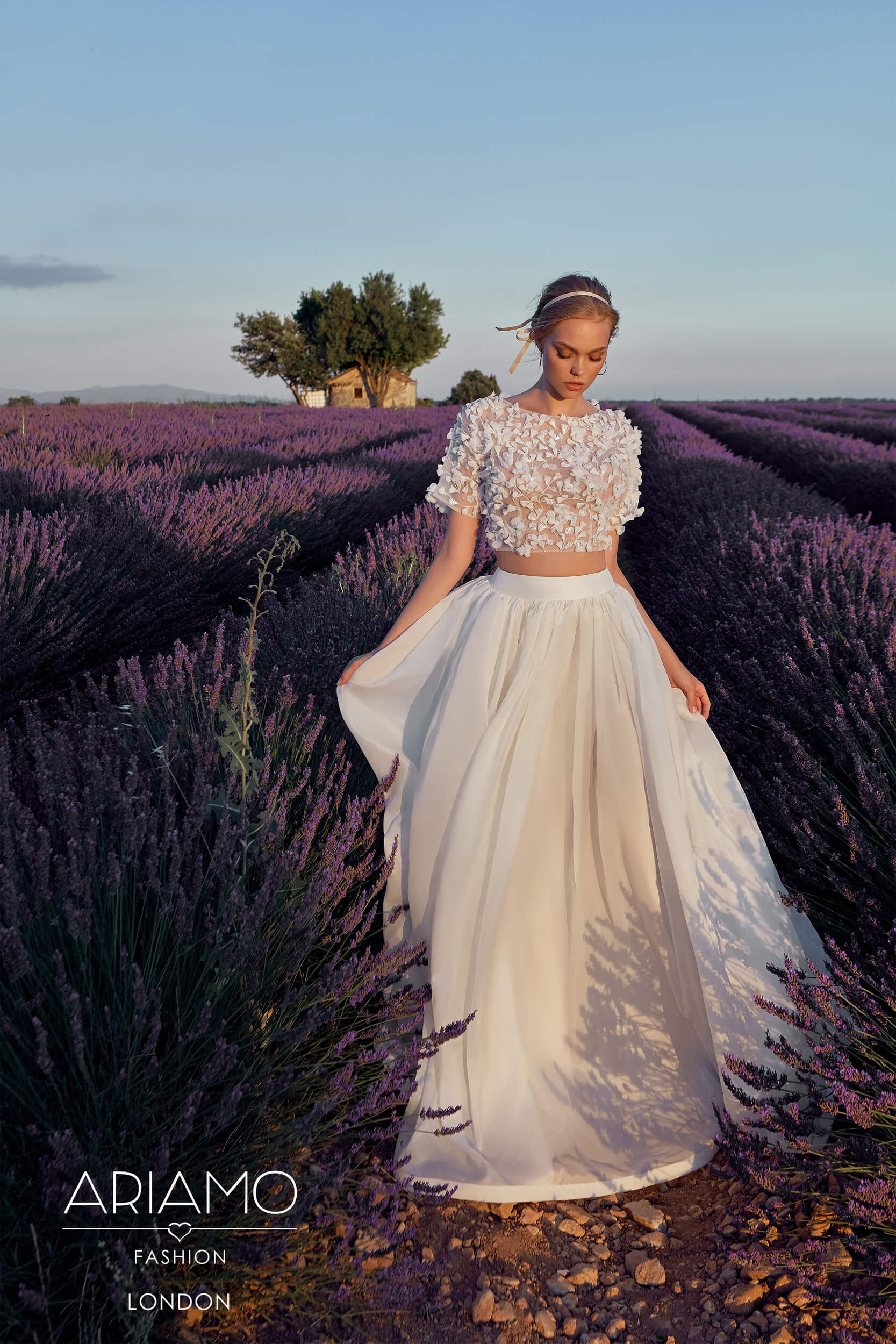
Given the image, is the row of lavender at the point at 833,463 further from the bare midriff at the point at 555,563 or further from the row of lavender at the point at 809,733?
the bare midriff at the point at 555,563

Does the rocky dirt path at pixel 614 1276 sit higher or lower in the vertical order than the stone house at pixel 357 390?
lower

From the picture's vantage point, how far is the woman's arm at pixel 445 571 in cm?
225

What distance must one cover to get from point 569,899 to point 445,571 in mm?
905

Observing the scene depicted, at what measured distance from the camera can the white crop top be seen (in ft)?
7.08

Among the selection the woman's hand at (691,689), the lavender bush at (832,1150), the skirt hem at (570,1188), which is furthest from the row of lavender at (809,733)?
the woman's hand at (691,689)

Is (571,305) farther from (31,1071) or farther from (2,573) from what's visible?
(2,573)

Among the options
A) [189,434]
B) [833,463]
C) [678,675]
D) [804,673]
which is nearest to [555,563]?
[678,675]

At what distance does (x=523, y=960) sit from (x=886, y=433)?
21.4 m

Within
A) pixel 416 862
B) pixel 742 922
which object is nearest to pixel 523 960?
pixel 416 862

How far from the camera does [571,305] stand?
208 centimetres

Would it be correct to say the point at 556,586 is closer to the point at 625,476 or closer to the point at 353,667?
the point at 625,476

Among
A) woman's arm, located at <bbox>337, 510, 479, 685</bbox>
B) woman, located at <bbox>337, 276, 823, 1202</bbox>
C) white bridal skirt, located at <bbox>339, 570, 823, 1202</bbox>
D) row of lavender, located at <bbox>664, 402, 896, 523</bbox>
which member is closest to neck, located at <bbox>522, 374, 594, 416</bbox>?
woman, located at <bbox>337, 276, 823, 1202</bbox>

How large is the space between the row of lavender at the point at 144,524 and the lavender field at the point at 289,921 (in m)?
0.04

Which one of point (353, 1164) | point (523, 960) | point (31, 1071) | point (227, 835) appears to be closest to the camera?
point (31, 1071)
